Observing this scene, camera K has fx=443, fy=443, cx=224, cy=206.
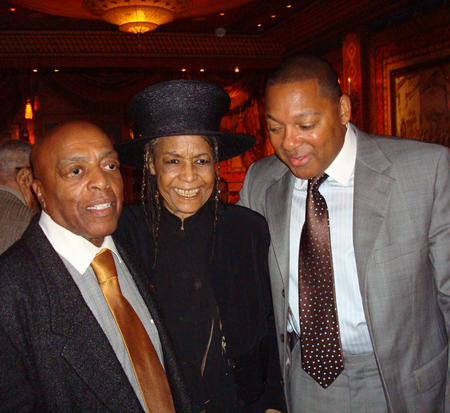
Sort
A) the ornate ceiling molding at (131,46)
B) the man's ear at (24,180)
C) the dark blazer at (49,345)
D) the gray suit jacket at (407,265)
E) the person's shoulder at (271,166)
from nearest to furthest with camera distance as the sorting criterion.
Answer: the dark blazer at (49,345) < the gray suit jacket at (407,265) < the person's shoulder at (271,166) < the man's ear at (24,180) < the ornate ceiling molding at (131,46)

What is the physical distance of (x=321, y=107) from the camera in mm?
1810

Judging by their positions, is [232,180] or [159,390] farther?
[232,180]

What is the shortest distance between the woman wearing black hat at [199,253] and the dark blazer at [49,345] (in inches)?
16.2

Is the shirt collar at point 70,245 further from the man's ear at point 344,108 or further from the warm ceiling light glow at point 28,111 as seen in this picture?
the warm ceiling light glow at point 28,111

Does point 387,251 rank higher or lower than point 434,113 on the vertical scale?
lower

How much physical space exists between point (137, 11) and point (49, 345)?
20.6ft

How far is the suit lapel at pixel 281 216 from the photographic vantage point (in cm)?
194

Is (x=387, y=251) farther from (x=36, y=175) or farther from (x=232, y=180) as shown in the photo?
(x=232, y=180)

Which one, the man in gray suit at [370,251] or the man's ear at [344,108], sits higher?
the man's ear at [344,108]

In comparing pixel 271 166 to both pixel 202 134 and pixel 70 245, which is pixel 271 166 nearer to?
pixel 202 134

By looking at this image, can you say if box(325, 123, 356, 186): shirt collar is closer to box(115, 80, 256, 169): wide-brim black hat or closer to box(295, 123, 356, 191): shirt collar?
box(295, 123, 356, 191): shirt collar

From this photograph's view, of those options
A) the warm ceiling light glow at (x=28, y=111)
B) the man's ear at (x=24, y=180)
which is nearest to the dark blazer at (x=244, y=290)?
the man's ear at (x=24, y=180)

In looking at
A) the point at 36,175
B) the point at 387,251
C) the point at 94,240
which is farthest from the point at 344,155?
the point at 36,175

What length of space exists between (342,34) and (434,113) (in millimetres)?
2440
